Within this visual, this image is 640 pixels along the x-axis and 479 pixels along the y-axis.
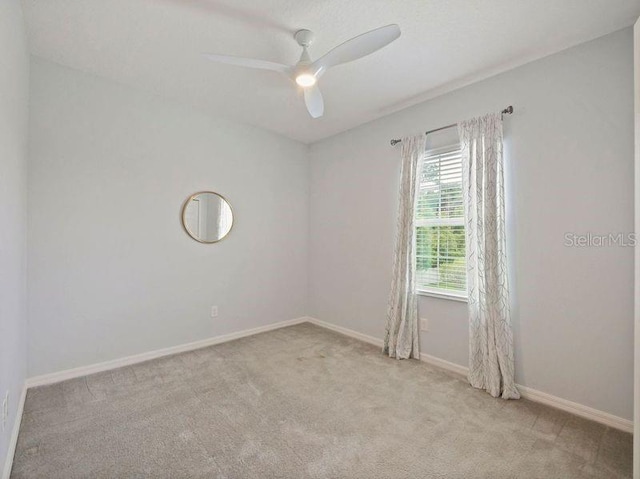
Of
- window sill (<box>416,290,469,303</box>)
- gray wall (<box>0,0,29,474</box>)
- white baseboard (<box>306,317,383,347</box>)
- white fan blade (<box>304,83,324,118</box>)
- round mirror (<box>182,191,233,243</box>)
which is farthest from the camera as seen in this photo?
white baseboard (<box>306,317,383,347</box>)

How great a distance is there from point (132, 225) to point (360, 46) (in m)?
2.53

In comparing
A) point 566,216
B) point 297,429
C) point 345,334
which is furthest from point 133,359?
point 566,216

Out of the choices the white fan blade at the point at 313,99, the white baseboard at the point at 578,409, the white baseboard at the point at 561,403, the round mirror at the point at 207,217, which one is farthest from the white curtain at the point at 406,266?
the round mirror at the point at 207,217

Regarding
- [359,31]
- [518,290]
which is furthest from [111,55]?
[518,290]

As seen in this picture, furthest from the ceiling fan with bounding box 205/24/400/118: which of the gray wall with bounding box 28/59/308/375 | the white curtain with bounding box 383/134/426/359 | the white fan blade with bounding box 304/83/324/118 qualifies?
the gray wall with bounding box 28/59/308/375

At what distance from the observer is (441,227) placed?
293 centimetres

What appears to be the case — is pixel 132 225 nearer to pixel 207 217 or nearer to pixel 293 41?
pixel 207 217

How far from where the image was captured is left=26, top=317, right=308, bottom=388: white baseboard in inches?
96.0

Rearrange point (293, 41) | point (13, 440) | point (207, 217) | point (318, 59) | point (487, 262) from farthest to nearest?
point (207, 217) < point (487, 262) < point (293, 41) < point (318, 59) < point (13, 440)

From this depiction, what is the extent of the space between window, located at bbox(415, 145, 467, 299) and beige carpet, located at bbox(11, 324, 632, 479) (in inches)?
32.9

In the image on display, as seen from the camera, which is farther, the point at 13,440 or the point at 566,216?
the point at 566,216

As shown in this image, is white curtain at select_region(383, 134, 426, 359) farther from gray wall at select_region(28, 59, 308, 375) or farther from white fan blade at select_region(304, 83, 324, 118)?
gray wall at select_region(28, 59, 308, 375)

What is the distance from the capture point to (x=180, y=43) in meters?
2.19

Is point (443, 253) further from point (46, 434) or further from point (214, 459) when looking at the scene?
point (46, 434)
